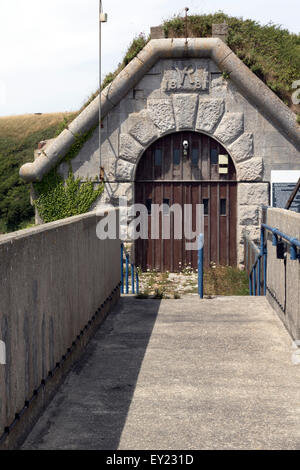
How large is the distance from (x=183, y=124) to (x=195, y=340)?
870 centimetres

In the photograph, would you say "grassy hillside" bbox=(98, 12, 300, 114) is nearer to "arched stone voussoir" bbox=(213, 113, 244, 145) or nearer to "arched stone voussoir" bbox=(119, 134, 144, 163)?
"arched stone voussoir" bbox=(213, 113, 244, 145)

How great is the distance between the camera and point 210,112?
15.5m

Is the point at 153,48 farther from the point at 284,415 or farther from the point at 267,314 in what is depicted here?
the point at 284,415

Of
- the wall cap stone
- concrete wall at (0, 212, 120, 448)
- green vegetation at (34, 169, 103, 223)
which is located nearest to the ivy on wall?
green vegetation at (34, 169, 103, 223)

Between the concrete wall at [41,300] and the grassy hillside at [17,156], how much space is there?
21874mm

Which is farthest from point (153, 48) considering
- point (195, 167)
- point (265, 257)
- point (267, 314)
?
point (267, 314)

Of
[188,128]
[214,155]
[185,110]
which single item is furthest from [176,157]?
[185,110]

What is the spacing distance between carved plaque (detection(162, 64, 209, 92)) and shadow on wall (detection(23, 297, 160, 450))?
27.2 ft

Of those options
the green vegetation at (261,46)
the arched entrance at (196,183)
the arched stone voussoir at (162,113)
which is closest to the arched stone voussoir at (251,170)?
the arched entrance at (196,183)

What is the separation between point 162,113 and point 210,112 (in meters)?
1.14

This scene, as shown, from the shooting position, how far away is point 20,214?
111 feet

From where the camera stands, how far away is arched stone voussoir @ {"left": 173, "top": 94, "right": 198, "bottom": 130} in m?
15.5

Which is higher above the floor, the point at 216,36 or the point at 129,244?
the point at 216,36
